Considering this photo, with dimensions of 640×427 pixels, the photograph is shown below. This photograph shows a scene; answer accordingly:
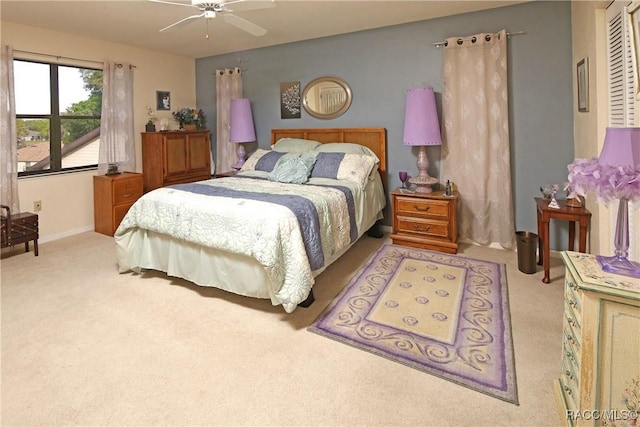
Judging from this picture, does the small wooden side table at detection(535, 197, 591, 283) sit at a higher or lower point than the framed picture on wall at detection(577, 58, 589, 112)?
lower

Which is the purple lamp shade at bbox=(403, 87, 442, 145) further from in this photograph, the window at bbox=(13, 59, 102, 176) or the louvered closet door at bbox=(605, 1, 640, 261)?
the window at bbox=(13, 59, 102, 176)

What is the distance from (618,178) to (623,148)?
13 centimetres

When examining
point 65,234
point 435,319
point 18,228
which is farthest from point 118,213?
point 435,319

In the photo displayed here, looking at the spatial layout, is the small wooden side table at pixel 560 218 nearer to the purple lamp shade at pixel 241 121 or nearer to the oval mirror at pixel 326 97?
the oval mirror at pixel 326 97

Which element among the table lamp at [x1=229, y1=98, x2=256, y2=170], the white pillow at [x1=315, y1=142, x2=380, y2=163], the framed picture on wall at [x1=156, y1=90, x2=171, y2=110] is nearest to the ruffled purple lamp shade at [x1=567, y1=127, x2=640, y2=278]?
the white pillow at [x1=315, y1=142, x2=380, y2=163]

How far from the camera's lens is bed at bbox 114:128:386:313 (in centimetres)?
236

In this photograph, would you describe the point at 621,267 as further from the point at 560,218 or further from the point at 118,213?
the point at 118,213

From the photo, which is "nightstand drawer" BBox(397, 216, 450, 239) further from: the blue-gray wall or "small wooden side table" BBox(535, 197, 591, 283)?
"small wooden side table" BBox(535, 197, 591, 283)

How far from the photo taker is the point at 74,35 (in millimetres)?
4223

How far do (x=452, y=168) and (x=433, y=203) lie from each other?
564mm

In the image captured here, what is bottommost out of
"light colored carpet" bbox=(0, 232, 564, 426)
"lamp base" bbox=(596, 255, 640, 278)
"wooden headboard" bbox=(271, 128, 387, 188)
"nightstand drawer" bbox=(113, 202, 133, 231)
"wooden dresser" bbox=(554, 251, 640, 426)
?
"light colored carpet" bbox=(0, 232, 564, 426)

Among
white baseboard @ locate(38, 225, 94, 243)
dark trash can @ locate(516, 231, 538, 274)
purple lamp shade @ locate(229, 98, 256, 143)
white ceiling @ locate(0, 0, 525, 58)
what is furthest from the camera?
purple lamp shade @ locate(229, 98, 256, 143)

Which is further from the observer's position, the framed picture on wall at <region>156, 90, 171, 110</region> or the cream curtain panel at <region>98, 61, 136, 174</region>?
the framed picture on wall at <region>156, 90, 171, 110</region>

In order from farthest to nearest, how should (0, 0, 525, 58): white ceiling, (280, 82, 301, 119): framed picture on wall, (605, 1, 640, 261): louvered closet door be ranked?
(280, 82, 301, 119): framed picture on wall < (0, 0, 525, 58): white ceiling < (605, 1, 640, 261): louvered closet door
